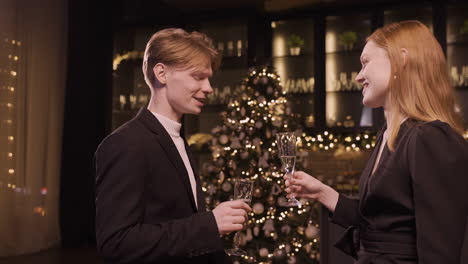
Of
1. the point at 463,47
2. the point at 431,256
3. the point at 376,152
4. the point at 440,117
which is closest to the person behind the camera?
the point at 431,256

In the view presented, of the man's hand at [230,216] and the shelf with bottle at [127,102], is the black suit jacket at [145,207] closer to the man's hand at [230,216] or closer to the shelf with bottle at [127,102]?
the man's hand at [230,216]

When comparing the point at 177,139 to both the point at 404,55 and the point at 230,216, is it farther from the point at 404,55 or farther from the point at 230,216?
the point at 404,55

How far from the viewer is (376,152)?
1.57 metres

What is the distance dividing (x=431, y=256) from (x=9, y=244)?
4740 millimetres

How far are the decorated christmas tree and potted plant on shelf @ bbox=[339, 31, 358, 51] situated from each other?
4.24ft

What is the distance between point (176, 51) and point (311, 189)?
26.9 inches

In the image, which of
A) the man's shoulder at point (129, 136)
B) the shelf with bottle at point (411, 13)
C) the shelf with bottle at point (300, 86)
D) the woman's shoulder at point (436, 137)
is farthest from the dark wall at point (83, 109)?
the woman's shoulder at point (436, 137)

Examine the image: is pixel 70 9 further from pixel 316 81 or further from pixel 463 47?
pixel 463 47

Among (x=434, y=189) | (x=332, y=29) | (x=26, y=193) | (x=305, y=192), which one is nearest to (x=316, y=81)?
(x=332, y=29)

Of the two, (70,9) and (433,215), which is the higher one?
(70,9)

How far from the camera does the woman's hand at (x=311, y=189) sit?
1.68 metres

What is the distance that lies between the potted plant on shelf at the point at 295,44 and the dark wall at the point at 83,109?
2.34m

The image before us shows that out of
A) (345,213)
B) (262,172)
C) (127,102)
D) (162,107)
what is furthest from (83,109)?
(345,213)

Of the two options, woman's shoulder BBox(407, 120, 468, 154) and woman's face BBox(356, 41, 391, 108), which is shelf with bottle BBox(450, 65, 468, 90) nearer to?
woman's face BBox(356, 41, 391, 108)
